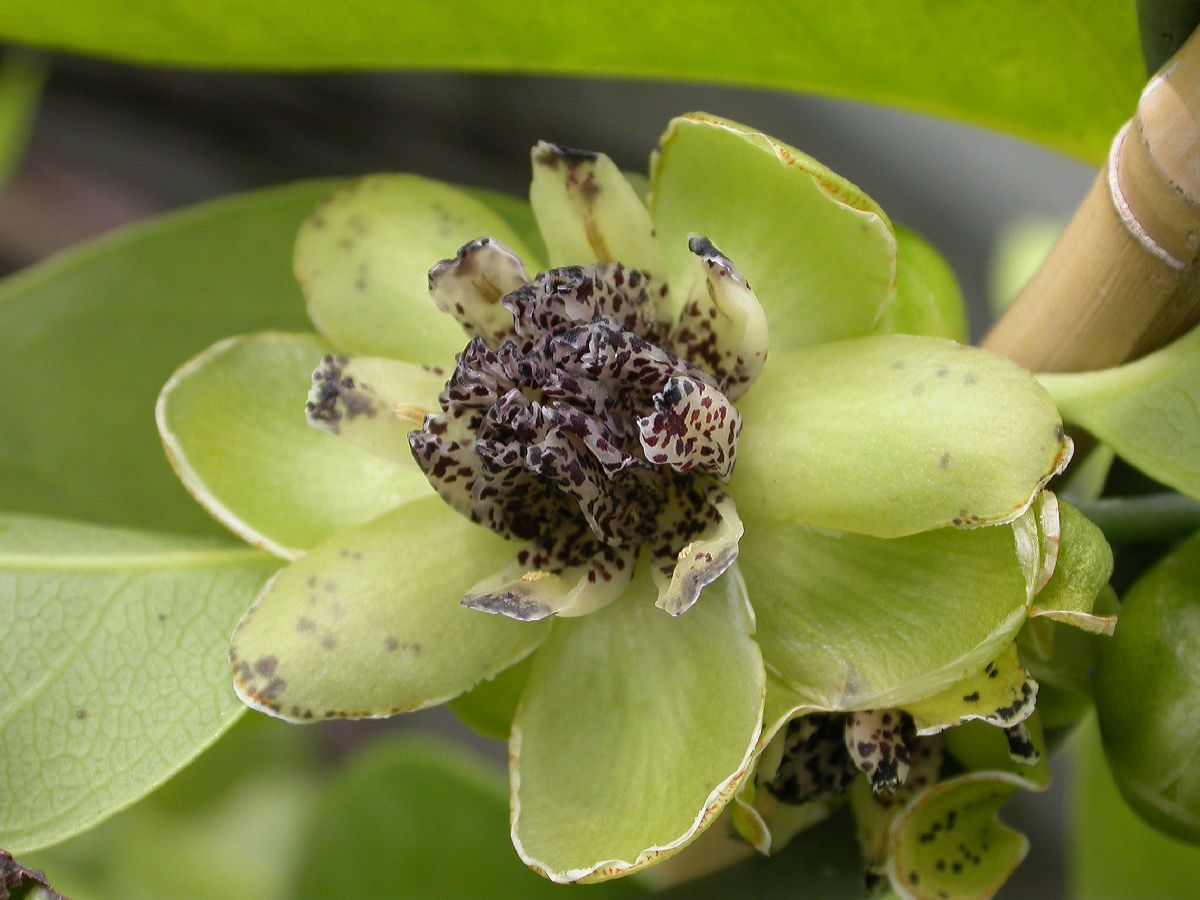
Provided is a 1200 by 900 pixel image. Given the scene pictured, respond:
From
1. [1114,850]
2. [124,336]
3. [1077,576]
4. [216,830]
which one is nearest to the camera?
[1077,576]

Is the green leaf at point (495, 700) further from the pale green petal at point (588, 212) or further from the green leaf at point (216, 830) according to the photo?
the green leaf at point (216, 830)

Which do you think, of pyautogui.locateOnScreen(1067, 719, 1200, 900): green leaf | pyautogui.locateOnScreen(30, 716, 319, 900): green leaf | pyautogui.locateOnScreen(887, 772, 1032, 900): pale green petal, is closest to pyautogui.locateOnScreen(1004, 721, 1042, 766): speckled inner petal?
pyautogui.locateOnScreen(887, 772, 1032, 900): pale green petal

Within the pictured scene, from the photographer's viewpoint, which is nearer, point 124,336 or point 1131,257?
point 1131,257

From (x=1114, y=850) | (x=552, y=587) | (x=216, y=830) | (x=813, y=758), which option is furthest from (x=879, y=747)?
(x=216, y=830)

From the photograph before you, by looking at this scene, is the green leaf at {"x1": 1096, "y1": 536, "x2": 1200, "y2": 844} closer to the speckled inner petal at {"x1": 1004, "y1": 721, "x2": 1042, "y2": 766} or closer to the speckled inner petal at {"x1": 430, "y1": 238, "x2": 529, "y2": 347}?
the speckled inner petal at {"x1": 1004, "y1": 721, "x2": 1042, "y2": 766}

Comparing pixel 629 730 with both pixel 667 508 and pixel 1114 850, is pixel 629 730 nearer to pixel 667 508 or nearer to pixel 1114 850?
pixel 667 508

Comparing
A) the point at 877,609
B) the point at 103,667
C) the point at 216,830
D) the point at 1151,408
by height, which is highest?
the point at 1151,408
